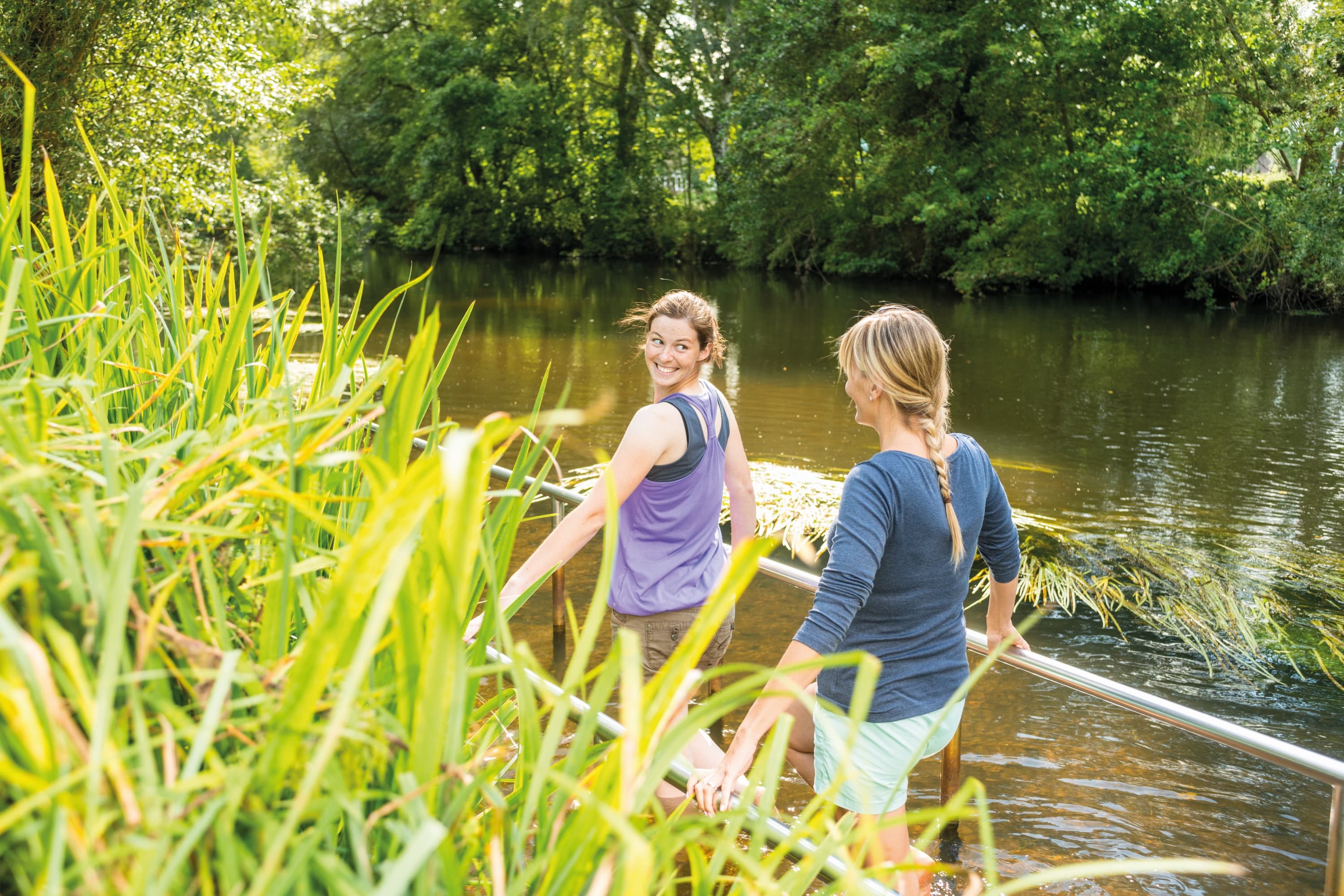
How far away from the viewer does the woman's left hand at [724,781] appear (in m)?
1.64

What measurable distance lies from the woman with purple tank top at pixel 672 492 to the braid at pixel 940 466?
2.60ft

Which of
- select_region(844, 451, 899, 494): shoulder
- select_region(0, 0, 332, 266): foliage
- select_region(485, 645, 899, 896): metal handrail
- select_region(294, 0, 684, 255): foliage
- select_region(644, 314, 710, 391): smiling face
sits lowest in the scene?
select_region(485, 645, 899, 896): metal handrail

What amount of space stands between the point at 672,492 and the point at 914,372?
0.94m

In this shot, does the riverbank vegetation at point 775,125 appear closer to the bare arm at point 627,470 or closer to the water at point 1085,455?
the water at point 1085,455

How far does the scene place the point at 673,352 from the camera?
297cm

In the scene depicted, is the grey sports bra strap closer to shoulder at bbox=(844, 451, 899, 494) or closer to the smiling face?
the smiling face

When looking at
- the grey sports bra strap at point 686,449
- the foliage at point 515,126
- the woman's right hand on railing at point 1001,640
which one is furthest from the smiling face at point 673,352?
the foliage at point 515,126

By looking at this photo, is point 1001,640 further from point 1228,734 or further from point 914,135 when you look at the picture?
point 914,135

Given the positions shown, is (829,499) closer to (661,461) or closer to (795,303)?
(661,461)

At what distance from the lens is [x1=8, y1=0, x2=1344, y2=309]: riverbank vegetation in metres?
11.1

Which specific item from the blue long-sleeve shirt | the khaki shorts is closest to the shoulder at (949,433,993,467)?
the blue long-sleeve shirt

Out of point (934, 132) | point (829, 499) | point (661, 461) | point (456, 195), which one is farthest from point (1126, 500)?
point (456, 195)

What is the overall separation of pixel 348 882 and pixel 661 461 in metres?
2.13

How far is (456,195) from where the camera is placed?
37.3 meters
